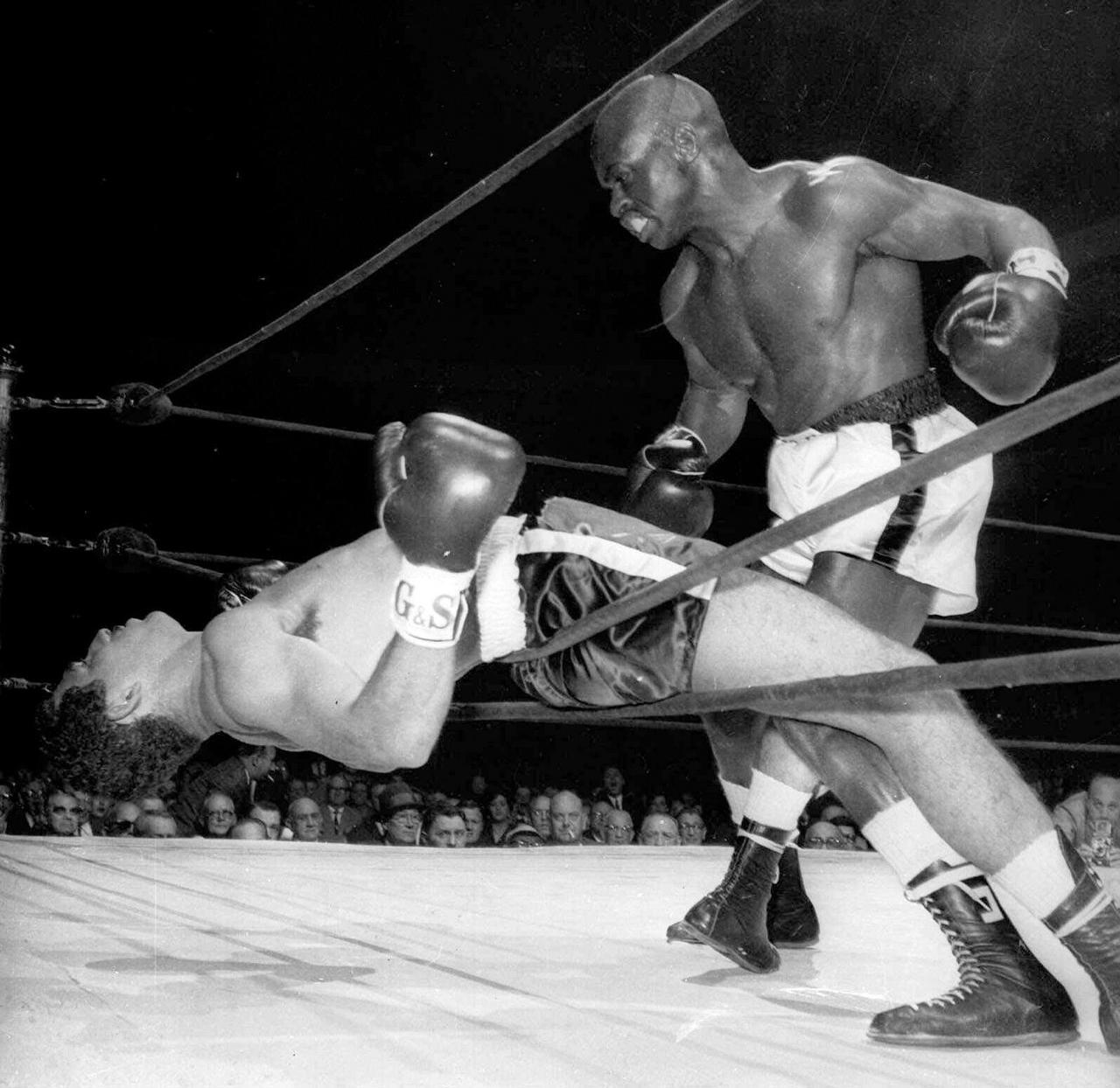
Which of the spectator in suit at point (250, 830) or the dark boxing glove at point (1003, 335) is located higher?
the dark boxing glove at point (1003, 335)

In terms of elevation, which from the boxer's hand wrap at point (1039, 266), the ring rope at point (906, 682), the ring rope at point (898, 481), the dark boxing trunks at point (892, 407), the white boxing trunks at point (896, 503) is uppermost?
the boxer's hand wrap at point (1039, 266)

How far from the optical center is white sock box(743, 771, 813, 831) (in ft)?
4.07

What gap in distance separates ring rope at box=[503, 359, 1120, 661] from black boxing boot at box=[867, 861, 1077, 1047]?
37 centimetres

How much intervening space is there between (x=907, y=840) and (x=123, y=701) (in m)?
0.68

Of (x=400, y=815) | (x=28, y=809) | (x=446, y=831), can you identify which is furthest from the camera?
(x=28, y=809)

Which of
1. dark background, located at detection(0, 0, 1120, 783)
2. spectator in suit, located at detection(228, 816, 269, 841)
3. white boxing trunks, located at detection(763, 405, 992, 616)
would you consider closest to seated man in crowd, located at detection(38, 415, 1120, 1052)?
white boxing trunks, located at detection(763, 405, 992, 616)

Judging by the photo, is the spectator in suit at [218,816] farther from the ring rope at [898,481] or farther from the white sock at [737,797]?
the ring rope at [898,481]

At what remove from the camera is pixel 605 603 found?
3.15 feet

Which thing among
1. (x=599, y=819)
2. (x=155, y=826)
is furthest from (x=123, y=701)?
(x=599, y=819)

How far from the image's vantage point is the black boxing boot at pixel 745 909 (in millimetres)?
1164

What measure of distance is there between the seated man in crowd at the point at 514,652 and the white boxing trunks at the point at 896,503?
226 mm

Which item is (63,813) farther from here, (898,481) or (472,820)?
(898,481)

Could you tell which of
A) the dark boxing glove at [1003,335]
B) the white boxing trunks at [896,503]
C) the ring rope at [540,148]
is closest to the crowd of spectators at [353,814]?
the ring rope at [540,148]

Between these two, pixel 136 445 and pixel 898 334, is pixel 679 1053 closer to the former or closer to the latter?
pixel 898 334
